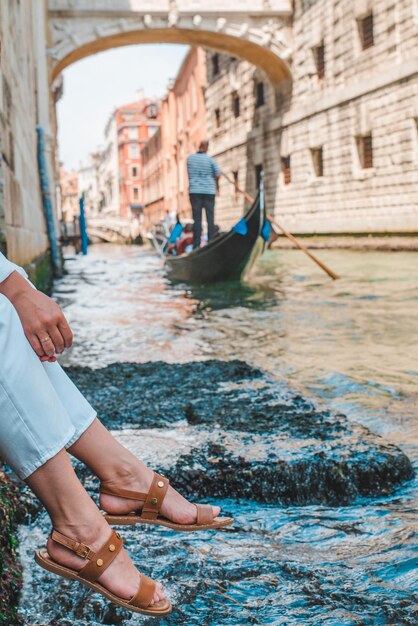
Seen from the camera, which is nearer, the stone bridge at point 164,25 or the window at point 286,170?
the stone bridge at point 164,25

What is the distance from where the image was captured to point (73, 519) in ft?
4.11

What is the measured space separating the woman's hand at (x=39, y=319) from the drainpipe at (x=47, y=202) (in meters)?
8.10

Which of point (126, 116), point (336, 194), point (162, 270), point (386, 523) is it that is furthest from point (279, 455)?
point (126, 116)

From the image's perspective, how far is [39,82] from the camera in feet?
33.9

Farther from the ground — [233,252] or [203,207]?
[203,207]

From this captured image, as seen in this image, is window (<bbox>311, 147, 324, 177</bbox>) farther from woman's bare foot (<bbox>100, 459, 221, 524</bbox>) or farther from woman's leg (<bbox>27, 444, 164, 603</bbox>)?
woman's leg (<bbox>27, 444, 164, 603</bbox>)

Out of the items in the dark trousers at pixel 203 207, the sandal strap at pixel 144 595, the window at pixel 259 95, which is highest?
the window at pixel 259 95

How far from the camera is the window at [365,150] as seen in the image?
45.0 ft

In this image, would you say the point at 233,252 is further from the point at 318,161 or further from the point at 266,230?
the point at 318,161

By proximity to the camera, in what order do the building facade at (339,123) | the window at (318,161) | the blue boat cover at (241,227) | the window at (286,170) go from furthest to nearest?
the window at (286,170) → the window at (318,161) → the building facade at (339,123) → the blue boat cover at (241,227)

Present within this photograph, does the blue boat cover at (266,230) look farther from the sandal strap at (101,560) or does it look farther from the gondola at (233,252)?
the sandal strap at (101,560)

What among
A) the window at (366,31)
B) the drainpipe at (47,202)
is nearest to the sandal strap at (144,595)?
the drainpipe at (47,202)

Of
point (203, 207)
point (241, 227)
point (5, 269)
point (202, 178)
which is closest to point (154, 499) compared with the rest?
point (5, 269)

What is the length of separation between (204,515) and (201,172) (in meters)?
7.28
